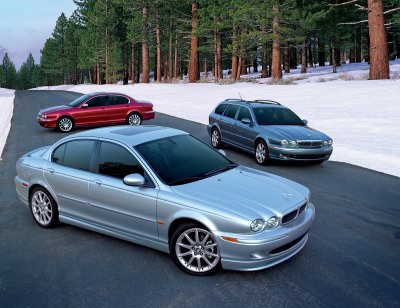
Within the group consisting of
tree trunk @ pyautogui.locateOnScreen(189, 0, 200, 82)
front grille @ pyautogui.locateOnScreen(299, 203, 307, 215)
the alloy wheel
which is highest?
tree trunk @ pyautogui.locateOnScreen(189, 0, 200, 82)

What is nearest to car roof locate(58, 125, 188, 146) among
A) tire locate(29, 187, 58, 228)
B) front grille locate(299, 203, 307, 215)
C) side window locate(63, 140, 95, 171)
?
side window locate(63, 140, 95, 171)

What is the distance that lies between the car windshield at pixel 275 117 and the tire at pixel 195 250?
6.60 m

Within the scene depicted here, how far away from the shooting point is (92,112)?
672 inches

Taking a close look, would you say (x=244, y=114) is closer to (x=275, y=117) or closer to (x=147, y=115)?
(x=275, y=117)

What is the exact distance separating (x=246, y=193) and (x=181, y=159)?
1.12 m

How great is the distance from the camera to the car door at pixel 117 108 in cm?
1734

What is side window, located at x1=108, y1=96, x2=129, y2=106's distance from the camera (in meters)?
17.4

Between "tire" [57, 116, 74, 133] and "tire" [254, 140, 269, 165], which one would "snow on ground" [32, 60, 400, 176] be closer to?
"tire" [254, 140, 269, 165]

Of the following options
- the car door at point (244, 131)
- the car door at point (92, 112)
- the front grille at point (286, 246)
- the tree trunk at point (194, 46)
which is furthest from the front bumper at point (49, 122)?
the tree trunk at point (194, 46)

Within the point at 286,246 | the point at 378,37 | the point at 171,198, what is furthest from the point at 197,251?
the point at 378,37

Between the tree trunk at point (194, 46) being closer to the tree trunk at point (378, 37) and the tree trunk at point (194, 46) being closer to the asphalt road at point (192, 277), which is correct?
the tree trunk at point (378, 37)

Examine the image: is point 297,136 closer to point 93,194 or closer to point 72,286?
point 93,194

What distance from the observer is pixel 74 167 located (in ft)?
19.9

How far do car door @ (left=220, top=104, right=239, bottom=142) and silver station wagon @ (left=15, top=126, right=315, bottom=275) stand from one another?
19.2 feet
